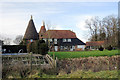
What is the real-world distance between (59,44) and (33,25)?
1021 cm

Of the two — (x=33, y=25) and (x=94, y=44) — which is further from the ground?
(x=33, y=25)

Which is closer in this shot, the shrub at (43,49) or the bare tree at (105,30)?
the shrub at (43,49)

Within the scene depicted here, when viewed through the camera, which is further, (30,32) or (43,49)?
(30,32)

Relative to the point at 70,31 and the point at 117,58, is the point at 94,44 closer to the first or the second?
the point at 70,31

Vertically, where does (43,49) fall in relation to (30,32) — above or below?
below

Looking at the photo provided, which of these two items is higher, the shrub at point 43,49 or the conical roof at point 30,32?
the conical roof at point 30,32

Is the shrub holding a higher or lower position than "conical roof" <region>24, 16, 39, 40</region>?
lower

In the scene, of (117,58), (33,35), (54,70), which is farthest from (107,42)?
(54,70)

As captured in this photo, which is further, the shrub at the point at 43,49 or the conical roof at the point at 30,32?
the conical roof at the point at 30,32

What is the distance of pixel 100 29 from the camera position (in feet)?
125

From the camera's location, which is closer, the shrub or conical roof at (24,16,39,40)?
the shrub

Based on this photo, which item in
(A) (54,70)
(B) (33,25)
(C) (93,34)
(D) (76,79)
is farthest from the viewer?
(C) (93,34)

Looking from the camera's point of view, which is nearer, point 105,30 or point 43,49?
point 43,49

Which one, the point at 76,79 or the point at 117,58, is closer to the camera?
the point at 76,79
